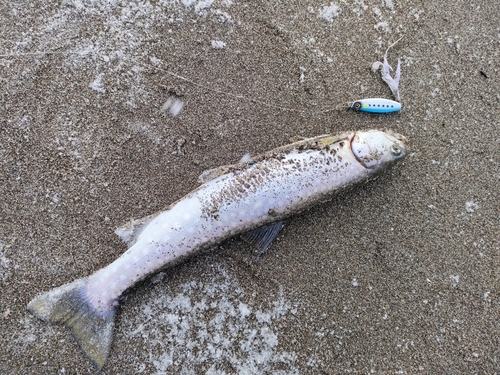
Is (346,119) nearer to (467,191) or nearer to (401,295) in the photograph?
(467,191)

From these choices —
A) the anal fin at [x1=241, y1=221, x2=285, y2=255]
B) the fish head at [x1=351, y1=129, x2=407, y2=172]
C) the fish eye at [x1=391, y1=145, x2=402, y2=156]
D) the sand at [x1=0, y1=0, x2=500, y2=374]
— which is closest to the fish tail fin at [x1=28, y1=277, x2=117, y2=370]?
the sand at [x1=0, y1=0, x2=500, y2=374]

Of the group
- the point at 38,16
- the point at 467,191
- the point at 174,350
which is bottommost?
the point at 174,350

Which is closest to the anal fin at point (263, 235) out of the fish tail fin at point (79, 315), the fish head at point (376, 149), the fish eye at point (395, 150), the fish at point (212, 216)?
the fish at point (212, 216)

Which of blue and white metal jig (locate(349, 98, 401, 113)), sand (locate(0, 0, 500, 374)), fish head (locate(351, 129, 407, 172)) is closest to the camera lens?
fish head (locate(351, 129, 407, 172))

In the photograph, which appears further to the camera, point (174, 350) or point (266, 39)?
point (266, 39)

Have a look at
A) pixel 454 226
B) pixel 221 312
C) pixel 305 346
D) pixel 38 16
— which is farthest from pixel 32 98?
pixel 454 226

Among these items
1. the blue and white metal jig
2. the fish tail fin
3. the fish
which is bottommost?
the fish tail fin

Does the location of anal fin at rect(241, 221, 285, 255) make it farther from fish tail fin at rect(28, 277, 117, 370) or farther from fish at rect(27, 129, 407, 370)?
fish tail fin at rect(28, 277, 117, 370)
